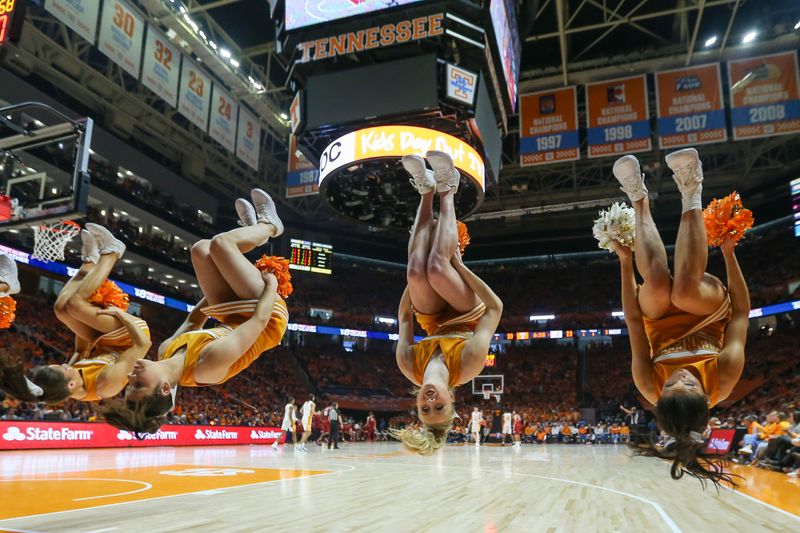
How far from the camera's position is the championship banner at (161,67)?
13.6m

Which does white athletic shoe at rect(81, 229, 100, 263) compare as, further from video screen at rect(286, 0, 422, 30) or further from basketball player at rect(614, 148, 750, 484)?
video screen at rect(286, 0, 422, 30)

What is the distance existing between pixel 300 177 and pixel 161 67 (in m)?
4.32

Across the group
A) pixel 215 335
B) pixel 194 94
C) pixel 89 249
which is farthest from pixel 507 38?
pixel 215 335

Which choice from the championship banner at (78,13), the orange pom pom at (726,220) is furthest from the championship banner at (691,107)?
the championship banner at (78,13)

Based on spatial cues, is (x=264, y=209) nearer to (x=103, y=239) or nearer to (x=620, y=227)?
(x=103, y=239)

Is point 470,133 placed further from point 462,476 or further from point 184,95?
point 184,95

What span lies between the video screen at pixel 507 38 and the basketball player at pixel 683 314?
7.63 m

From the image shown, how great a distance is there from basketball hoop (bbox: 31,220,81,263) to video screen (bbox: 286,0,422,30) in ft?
16.9

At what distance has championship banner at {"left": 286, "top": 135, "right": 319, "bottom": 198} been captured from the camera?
1620 centimetres

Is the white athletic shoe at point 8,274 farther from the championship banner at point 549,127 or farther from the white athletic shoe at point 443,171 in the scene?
the championship banner at point 549,127

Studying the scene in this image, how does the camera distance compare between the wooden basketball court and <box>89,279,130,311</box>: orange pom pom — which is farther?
<box>89,279,130,311</box>: orange pom pom

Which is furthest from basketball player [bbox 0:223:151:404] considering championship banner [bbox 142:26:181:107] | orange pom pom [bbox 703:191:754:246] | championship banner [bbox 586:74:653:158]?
championship banner [bbox 586:74:653:158]

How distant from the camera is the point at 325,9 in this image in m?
10.3

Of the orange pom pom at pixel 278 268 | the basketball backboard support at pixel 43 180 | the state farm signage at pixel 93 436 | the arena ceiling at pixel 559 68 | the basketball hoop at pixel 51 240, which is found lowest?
the state farm signage at pixel 93 436
